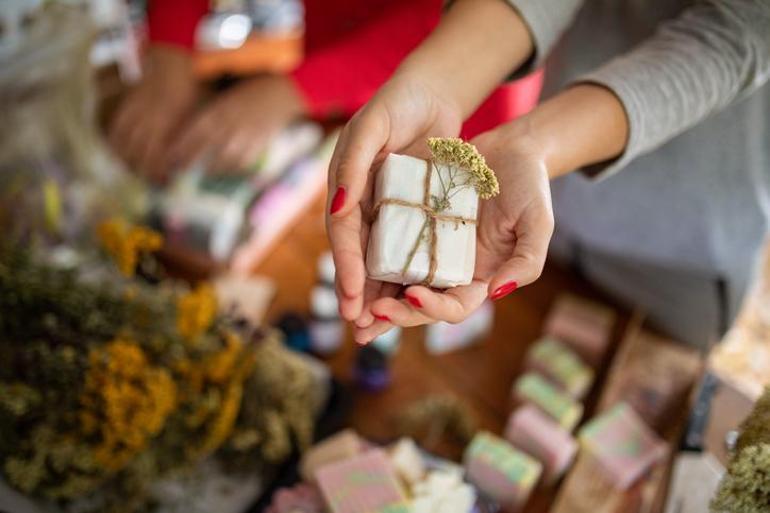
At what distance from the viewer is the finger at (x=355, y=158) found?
1.69 ft

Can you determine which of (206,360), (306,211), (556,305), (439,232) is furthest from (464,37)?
(306,211)

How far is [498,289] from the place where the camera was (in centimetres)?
51

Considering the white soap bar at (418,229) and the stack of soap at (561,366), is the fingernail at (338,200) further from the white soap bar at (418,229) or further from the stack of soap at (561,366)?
the stack of soap at (561,366)

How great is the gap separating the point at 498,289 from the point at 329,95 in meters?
0.83

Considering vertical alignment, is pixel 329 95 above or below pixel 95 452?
above

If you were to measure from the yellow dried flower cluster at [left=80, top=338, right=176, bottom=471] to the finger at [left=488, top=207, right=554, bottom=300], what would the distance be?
15.7 inches

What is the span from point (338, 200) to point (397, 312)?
0.35 feet

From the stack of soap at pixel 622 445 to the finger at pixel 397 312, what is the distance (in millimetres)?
472

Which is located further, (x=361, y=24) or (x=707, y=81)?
(x=361, y=24)

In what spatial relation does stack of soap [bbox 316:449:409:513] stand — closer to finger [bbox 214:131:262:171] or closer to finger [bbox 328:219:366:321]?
finger [bbox 328:219:366:321]

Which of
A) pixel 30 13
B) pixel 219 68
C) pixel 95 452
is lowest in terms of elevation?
pixel 95 452

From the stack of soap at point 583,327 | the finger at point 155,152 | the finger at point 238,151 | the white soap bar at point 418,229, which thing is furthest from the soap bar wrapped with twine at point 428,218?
the finger at point 155,152

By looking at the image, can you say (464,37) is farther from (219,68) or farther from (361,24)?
(219,68)

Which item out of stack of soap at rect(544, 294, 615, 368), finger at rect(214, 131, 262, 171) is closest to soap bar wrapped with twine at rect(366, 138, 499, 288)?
stack of soap at rect(544, 294, 615, 368)
